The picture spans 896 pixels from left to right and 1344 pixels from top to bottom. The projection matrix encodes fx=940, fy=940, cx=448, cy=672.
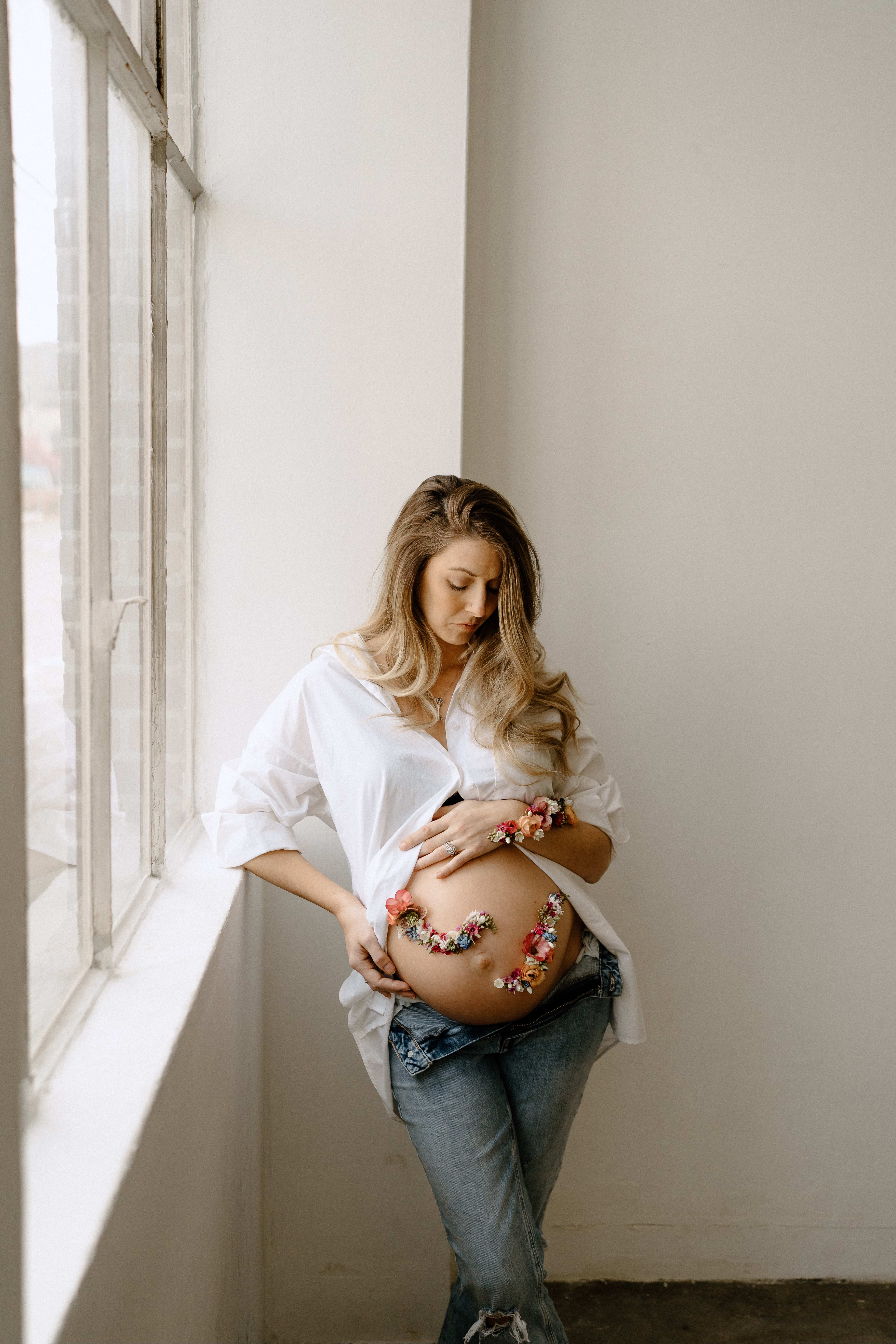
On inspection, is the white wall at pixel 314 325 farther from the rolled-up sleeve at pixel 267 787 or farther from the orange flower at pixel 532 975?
the orange flower at pixel 532 975

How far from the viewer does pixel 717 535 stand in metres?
2.08

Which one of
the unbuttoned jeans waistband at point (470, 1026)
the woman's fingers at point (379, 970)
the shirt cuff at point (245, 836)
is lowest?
the unbuttoned jeans waistband at point (470, 1026)

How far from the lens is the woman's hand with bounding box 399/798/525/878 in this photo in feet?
4.63

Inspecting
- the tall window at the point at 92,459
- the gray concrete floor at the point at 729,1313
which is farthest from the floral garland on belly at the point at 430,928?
the gray concrete floor at the point at 729,1313

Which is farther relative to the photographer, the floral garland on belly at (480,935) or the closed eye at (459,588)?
the closed eye at (459,588)

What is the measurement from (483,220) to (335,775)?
1238 mm

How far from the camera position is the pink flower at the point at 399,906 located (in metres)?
1.39

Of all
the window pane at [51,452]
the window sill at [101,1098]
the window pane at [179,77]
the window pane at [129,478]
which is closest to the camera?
the window sill at [101,1098]

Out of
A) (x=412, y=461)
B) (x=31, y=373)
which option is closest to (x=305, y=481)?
(x=412, y=461)

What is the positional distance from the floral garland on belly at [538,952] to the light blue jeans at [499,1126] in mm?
107

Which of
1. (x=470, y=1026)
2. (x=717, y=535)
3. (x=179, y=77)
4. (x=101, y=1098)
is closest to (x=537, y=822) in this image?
(x=470, y=1026)

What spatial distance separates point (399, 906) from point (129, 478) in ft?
2.43

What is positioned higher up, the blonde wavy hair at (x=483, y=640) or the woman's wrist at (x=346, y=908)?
the blonde wavy hair at (x=483, y=640)

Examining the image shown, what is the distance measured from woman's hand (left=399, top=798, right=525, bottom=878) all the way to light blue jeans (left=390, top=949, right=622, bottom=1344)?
240 millimetres
